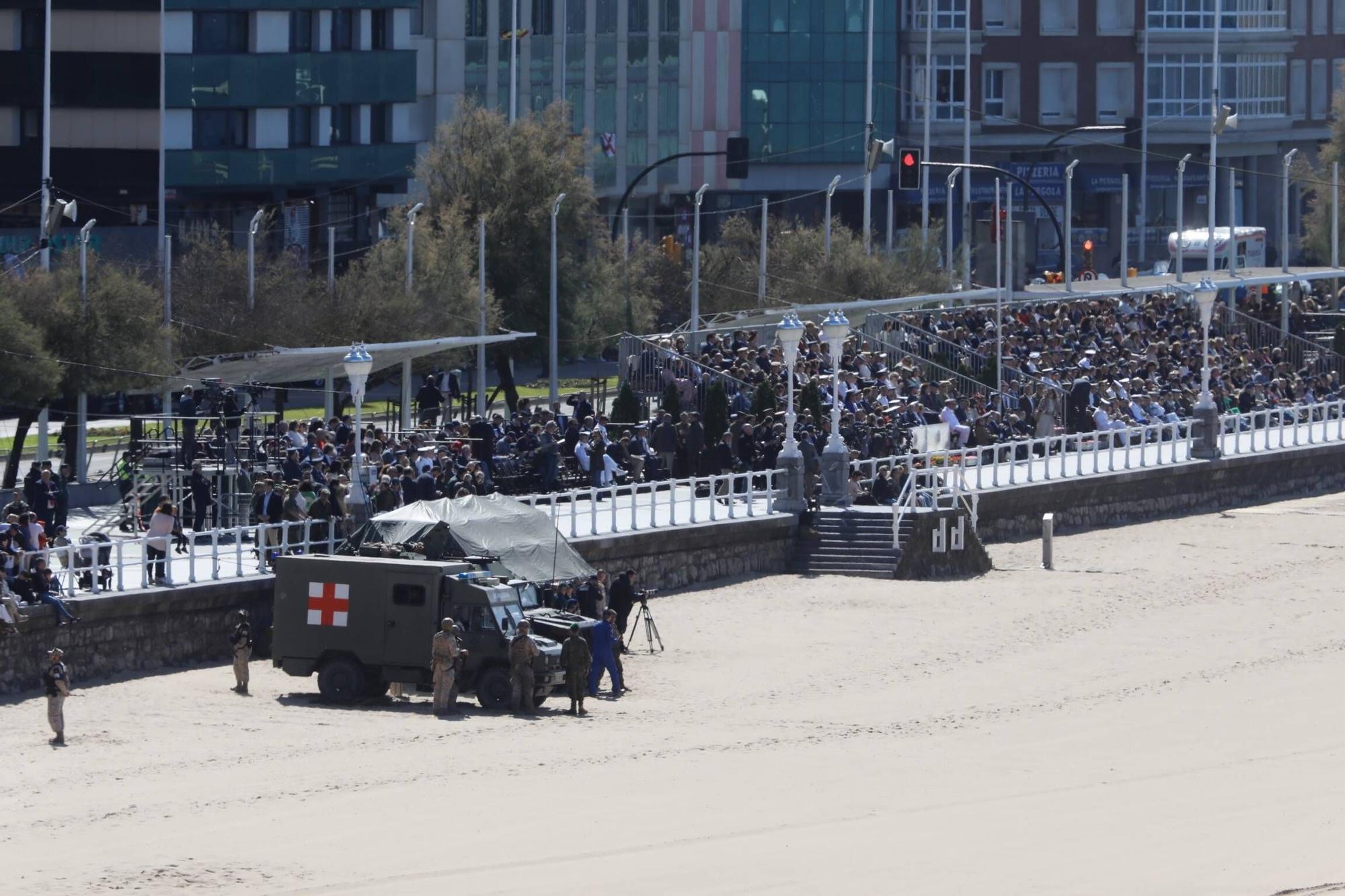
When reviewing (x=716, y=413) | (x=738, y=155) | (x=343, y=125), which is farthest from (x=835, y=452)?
(x=343, y=125)

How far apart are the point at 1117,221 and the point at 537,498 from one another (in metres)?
62.0

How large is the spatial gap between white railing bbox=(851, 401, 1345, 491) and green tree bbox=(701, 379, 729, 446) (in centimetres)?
286

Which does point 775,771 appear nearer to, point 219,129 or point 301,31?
point 219,129

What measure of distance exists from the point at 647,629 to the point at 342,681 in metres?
5.65

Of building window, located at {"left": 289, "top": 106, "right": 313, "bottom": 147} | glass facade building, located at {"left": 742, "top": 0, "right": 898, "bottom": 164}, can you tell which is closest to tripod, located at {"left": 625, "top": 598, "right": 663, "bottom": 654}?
building window, located at {"left": 289, "top": 106, "right": 313, "bottom": 147}

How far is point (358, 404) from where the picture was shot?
3372cm

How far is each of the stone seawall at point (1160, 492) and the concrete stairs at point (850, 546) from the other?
387cm

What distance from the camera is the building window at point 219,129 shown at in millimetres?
68062

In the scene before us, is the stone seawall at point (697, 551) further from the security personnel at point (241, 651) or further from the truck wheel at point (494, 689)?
the security personnel at point (241, 651)

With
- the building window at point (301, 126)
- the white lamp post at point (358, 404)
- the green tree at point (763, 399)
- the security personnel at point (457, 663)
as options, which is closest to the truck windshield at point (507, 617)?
the security personnel at point (457, 663)

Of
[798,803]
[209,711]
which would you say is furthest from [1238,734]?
[209,711]

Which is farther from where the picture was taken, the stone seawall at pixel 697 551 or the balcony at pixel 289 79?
the balcony at pixel 289 79

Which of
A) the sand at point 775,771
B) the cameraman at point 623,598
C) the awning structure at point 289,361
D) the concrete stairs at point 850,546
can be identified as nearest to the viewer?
the sand at point 775,771

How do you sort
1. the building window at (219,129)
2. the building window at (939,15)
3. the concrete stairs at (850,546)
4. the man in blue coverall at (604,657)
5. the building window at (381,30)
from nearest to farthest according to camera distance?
the man in blue coverall at (604,657) < the concrete stairs at (850,546) < the building window at (219,129) < the building window at (381,30) < the building window at (939,15)
